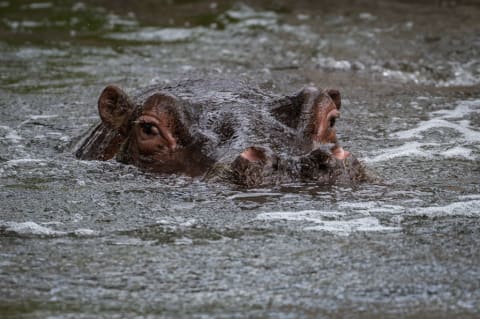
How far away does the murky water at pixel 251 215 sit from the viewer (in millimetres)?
3662

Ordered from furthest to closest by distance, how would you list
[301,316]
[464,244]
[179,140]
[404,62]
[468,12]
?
[468,12], [404,62], [179,140], [464,244], [301,316]

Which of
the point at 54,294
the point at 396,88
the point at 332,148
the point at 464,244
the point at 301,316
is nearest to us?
the point at 301,316

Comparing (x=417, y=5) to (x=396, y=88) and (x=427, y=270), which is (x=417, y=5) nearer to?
(x=396, y=88)

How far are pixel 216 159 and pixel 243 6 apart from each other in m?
9.08

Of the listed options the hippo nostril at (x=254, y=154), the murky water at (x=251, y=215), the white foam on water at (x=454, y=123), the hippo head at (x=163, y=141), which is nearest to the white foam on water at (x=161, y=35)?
the murky water at (x=251, y=215)

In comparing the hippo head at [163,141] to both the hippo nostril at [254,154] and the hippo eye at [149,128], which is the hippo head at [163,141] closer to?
the hippo eye at [149,128]

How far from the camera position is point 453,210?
4.88 metres

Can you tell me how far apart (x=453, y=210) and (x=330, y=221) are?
2.21 feet

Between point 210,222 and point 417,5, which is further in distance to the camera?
point 417,5

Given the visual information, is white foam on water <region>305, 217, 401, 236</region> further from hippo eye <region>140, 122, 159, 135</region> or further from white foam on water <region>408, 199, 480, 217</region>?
hippo eye <region>140, 122, 159, 135</region>

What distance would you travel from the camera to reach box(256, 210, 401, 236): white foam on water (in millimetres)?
4531

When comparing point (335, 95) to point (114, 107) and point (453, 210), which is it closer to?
point (114, 107)

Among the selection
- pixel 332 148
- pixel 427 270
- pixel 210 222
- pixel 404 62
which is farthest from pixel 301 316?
pixel 404 62

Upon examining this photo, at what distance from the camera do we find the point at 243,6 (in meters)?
14.1
